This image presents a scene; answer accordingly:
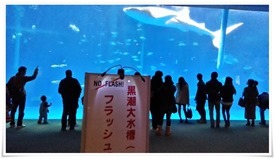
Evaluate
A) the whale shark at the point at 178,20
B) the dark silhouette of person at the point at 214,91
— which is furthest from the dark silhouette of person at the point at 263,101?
the whale shark at the point at 178,20

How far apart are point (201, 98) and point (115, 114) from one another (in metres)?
4.51

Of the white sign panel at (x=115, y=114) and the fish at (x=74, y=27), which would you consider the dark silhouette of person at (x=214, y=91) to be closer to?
the white sign panel at (x=115, y=114)

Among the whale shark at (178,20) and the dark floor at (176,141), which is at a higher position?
the whale shark at (178,20)

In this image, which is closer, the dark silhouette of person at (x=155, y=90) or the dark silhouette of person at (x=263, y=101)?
the dark silhouette of person at (x=155, y=90)

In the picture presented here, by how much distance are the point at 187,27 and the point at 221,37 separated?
1.97m

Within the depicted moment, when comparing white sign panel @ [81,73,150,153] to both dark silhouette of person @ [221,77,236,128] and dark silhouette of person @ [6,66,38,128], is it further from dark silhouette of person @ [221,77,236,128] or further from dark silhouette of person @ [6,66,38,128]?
dark silhouette of person @ [221,77,236,128]

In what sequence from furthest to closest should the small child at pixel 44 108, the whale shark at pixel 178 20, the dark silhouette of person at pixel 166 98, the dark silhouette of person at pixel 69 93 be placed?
1. the whale shark at pixel 178 20
2. the small child at pixel 44 108
3. the dark silhouette of person at pixel 69 93
4. the dark silhouette of person at pixel 166 98

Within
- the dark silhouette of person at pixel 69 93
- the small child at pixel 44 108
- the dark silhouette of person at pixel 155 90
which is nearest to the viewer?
the dark silhouette of person at pixel 155 90

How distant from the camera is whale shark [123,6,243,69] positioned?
12672mm

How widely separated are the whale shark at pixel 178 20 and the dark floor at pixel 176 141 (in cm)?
732

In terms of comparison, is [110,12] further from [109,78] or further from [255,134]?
[109,78]

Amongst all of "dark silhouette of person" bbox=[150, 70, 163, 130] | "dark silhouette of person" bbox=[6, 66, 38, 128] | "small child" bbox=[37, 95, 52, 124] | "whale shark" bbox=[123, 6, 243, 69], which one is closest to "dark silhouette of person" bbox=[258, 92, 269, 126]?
"dark silhouette of person" bbox=[150, 70, 163, 130]

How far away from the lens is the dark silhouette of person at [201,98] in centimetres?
652

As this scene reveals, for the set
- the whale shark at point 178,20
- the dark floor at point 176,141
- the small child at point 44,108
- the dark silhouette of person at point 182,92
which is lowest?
the dark floor at point 176,141
